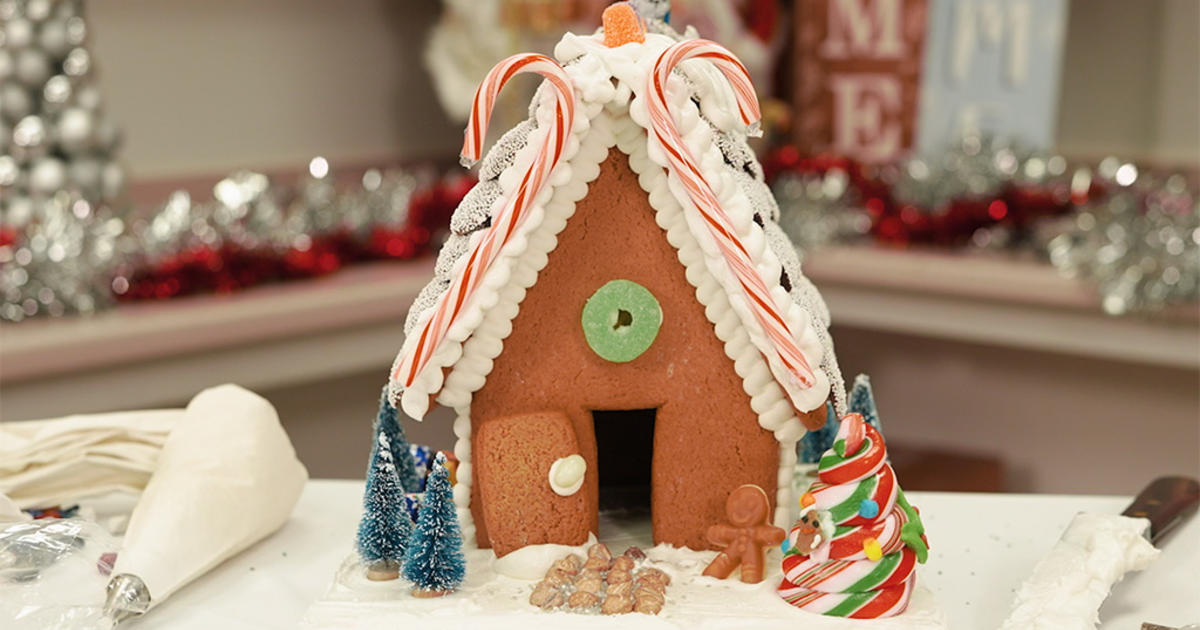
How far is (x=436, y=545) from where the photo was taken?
88 centimetres

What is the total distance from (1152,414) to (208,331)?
1816mm

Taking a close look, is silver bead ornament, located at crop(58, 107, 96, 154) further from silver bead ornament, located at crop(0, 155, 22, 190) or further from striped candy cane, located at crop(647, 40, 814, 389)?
striped candy cane, located at crop(647, 40, 814, 389)

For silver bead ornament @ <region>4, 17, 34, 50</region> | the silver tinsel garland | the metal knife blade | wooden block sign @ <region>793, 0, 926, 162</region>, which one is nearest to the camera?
the metal knife blade

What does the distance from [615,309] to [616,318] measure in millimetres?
11

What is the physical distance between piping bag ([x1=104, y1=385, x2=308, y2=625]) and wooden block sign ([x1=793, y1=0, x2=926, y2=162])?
1971 millimetres

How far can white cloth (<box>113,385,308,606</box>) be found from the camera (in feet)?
3.01

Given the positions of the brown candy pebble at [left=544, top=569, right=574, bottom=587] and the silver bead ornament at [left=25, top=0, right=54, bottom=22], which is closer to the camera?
the brown candy pebble at [left=544, top=569, right=574, bottom=587]

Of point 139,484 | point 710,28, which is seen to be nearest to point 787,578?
point 139,484

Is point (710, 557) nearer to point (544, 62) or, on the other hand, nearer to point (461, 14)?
point (544, 62)

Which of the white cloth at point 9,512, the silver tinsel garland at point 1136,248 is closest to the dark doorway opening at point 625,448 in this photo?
the white cloth at point 9,512

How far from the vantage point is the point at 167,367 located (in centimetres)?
200

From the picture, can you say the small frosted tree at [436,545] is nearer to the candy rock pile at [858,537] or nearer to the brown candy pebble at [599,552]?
the brown candy pebble at [599,552]

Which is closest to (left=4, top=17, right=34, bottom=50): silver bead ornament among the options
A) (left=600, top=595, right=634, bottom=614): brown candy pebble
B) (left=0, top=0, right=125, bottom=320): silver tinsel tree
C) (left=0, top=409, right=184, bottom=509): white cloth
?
(left=0, top=0, right=125, bottom=320): silver tinsel tree

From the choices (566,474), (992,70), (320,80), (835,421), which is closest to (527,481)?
(566,474)
